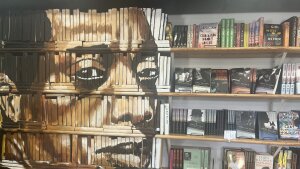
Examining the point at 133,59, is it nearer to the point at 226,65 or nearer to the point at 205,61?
the point at 205,61

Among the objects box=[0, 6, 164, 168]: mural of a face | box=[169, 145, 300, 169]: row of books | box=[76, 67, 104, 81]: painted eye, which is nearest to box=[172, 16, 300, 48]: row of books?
box=[0, 6, 164, 168]: mural of a face

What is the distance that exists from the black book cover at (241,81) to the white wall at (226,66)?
0.59ft

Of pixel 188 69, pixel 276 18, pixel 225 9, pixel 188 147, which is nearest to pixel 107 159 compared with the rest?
pixel 188 147

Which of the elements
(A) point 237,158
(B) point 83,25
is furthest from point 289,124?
(B) point 83,25

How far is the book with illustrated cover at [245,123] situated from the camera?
2072 millimetres

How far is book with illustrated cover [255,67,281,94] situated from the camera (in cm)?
204

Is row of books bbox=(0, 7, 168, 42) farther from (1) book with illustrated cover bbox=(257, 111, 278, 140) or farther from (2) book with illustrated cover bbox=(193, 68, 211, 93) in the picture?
(1) book with illustrated cover bbox=(257, 111, 278, 140)

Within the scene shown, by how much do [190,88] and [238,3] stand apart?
0.76 m

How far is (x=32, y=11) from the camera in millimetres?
2316

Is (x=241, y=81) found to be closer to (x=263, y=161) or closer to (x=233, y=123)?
(x=233, y=123)

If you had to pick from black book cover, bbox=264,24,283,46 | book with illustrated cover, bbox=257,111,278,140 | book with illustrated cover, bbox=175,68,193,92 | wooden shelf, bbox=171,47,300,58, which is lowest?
book with illustrated cover, bbox=257,111,278,140

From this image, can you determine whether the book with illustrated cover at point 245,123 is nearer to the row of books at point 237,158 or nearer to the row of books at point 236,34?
the row of books at point 237,158

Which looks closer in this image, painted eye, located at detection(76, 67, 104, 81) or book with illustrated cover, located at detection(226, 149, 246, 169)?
book with illustrated cover, located at detection(226, 149, 246, 169)

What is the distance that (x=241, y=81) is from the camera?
6.82ft
